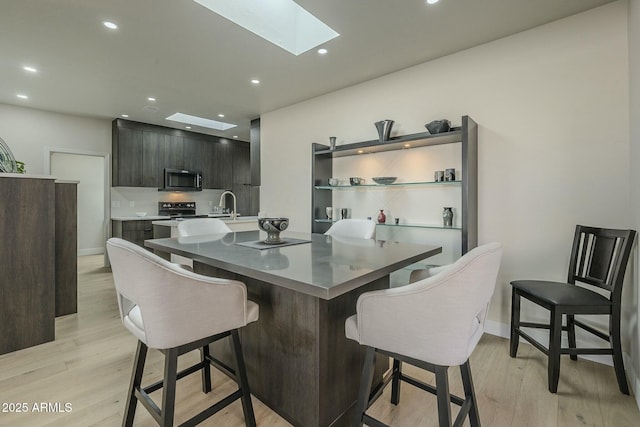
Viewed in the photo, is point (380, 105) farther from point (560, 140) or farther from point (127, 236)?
point (127, 236)

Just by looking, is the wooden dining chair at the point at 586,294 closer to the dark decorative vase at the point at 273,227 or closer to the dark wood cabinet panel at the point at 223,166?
the dark decorative vase at the point at 273,227

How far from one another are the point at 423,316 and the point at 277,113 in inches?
162

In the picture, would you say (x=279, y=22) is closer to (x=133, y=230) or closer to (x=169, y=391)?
(x=169, y=391)

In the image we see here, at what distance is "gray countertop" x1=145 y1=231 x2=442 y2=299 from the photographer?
106 centimetres

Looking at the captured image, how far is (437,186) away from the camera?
300 centimetres

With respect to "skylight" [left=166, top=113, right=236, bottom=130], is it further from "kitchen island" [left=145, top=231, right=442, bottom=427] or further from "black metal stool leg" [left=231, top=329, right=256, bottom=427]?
"black metal stool leg" [left=231, top=329, right=256, bottom=427]

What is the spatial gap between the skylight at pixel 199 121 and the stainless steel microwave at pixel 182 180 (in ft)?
3.16

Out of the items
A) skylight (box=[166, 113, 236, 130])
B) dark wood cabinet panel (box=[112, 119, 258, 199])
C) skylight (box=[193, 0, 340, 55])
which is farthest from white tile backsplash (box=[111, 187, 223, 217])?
skylight (box=[193, 0, 340, 55])

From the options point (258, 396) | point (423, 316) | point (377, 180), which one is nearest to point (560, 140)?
point (377, 180)

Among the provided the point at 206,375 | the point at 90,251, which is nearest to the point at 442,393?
the point at 206,375

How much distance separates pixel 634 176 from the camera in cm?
191

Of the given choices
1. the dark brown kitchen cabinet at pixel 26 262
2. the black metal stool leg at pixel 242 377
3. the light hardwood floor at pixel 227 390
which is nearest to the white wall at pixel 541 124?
the light hardwood floor at pixel 227 390

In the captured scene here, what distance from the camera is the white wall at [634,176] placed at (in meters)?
1.76

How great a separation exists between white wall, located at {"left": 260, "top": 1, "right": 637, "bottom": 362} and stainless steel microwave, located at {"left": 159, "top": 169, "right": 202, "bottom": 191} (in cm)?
443
